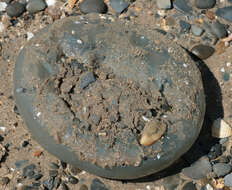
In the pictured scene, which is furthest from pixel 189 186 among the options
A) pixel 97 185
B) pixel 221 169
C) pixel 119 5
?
pixel 119 5

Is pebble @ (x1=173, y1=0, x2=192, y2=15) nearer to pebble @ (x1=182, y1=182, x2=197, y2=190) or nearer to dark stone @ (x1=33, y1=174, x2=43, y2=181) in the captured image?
pebble @ (x1=182, y1=182, x2=197, y2=190)

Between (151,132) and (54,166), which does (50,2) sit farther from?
(151,132)

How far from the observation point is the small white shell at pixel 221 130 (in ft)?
11.7

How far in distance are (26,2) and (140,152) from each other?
7.17 ft

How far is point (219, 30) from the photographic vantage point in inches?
156

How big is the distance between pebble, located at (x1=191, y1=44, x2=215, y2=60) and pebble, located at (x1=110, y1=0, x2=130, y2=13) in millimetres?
866

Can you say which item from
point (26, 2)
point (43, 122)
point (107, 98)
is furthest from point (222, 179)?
point (26, 2)

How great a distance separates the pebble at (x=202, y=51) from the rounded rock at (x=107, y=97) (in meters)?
0.74

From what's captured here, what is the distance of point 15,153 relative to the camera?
3.51 metres

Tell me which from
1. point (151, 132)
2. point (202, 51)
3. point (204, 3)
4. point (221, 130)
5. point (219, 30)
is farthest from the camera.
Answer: point (204, 3)

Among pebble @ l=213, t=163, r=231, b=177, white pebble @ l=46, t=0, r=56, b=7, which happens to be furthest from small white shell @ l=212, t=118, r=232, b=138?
white pebble @ l=46, t=0, r=56, b=7

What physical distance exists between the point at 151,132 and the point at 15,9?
2110mm

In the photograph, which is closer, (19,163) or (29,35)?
(19,163)

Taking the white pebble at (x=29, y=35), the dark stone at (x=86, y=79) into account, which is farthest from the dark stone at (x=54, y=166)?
the white pebble at (x=29, y=35)
